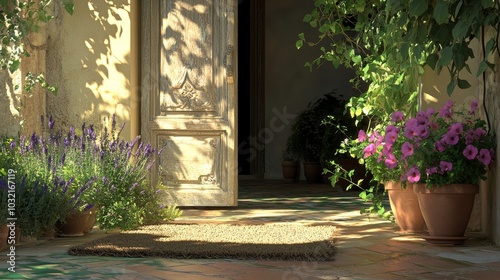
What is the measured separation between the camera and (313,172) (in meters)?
11.1

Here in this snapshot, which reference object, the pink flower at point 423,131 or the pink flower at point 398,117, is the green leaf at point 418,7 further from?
the pink flower at point 398,117

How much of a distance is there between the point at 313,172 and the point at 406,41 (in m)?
6.50

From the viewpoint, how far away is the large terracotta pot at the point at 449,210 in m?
4.84

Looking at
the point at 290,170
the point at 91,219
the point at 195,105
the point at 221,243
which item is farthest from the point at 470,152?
the point at 290,170

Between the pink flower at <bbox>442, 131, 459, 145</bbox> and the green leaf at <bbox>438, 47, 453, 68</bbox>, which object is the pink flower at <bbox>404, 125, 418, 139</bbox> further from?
the green leaf at <bbox>438, 47, 453, 68</bbox>

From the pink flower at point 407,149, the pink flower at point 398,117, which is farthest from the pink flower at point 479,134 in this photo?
the pink flower at point 398,117

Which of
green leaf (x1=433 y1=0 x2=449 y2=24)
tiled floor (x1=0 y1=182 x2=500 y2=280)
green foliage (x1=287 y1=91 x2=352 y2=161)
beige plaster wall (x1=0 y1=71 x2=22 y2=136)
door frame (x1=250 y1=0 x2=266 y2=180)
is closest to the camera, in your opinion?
tiled floor (x1=0 y1=182 x2=500 y2=280)

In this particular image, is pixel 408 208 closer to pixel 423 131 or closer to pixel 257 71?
pixel 423 131

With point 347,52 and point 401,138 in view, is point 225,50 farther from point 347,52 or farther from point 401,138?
point 401,138

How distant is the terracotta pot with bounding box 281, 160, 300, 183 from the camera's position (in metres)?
11.5

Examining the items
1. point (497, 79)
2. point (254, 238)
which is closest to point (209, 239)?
point (254, 238)

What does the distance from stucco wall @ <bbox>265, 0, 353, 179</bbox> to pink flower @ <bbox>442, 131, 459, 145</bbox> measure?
277 inches

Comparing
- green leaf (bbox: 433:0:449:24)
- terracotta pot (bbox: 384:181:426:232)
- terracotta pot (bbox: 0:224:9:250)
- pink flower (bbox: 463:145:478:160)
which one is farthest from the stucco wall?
green leaf (bbox: 433:0:449:24)

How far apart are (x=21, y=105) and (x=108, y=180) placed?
1.65 m
